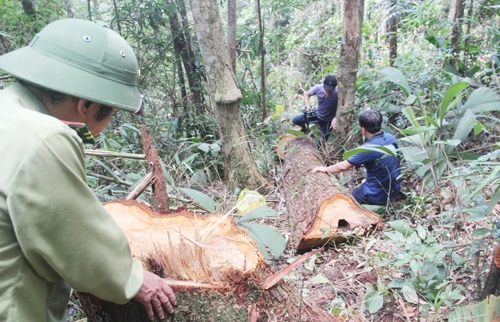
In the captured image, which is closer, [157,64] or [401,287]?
[401,287]

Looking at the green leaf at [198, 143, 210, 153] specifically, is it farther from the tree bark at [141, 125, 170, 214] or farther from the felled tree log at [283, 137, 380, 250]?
the tree bark at [141, 125, 170, 214]

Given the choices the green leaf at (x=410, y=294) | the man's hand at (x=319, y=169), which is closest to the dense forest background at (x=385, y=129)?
the green leaf at (x=410, y=294)

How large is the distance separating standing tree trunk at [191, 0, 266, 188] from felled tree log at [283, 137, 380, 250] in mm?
711

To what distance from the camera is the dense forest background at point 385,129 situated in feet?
6.95

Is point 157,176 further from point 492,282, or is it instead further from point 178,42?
point 178,42

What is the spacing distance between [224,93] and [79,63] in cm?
287

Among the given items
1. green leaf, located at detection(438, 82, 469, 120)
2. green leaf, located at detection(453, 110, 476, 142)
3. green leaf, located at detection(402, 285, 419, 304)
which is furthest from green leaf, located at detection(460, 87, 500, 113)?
green leaf, located at detection(402, 285, 419, 304)

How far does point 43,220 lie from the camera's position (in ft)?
3.18

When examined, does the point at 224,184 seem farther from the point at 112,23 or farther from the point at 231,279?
the point at 112,23

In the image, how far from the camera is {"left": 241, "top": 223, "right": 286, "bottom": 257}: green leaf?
2.03 metres

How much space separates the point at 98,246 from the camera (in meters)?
1.11

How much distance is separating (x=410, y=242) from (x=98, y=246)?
1.85m

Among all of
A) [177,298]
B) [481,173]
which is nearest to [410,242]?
[481,173]

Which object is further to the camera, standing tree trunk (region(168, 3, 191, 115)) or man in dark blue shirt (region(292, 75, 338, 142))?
standing tree trunk (region(168, 3, 191, 115))
